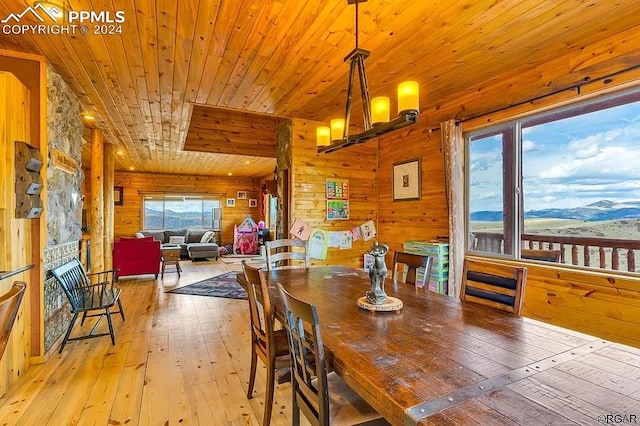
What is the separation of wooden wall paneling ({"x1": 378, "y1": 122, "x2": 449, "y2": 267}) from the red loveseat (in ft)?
13.5

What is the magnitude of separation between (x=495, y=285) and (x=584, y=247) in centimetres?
235

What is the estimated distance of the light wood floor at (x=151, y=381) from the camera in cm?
199

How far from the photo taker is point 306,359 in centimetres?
133

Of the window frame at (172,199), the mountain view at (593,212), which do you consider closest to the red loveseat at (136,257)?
the window frame at (172,199)

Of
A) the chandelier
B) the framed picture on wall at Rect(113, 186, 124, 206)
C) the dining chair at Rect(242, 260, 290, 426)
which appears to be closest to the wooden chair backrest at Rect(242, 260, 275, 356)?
the dining chair at Rect(242, 260, 290, 426)

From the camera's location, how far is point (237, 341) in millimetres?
3176

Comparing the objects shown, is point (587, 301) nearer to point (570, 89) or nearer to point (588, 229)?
point (588, 229)

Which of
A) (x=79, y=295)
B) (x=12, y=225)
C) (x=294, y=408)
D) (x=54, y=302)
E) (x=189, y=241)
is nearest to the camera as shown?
(x=294, y=408)

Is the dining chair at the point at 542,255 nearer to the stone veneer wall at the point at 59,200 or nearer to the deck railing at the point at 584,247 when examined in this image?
the deck railing at the point at 584,247

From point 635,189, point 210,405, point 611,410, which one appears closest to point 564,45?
point 635,189

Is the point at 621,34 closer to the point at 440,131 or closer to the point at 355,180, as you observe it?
the point at 440,131

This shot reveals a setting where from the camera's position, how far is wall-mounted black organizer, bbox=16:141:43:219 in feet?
7.82

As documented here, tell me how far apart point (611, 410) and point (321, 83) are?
3.11 m

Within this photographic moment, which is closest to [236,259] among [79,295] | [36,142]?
[79,295]
